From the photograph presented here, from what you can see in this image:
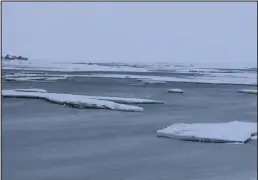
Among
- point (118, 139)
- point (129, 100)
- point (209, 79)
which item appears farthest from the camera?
point (118, 139)

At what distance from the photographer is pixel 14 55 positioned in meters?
1.91

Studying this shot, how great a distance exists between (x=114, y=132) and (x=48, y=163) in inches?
20.2

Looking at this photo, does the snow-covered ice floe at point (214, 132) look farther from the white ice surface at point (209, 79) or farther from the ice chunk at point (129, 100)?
the ice chunk at point (129, 100)

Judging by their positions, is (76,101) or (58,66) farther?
(76,101)

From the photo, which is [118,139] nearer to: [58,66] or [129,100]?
[129,100]

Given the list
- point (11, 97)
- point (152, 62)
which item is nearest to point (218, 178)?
point (152, 62)

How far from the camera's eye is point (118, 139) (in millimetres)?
2318

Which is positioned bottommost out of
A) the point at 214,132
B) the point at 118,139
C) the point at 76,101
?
the point at 118,139

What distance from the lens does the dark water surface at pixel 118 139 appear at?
1892mm

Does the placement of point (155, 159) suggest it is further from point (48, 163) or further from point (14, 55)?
point (14, 55)

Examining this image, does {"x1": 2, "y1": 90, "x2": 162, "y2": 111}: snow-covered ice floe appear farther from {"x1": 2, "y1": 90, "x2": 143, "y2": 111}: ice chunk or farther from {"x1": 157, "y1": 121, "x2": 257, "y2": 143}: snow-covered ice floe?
{"x1": 157, "y1": 121, "x2": 257, "y2": 143}: snow-covered ice floe

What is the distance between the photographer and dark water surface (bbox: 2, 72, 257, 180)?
6.21 feet

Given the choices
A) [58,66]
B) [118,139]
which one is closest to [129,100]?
[118,139]

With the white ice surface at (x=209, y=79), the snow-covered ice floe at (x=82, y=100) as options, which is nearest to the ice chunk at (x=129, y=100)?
the snow-covered ice floe at (x=82, y=100)
